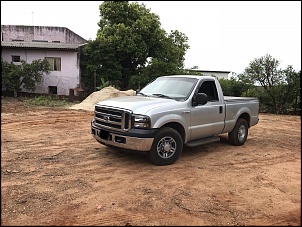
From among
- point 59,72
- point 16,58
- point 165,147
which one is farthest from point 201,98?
point 16,58

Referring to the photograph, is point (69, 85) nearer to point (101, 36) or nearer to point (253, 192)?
point (101, 36)

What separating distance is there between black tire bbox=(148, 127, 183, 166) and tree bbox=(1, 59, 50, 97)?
51.8 ft

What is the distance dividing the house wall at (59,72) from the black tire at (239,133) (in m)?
15.4

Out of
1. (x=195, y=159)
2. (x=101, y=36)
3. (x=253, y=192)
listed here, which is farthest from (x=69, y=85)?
(x=253, y=192)

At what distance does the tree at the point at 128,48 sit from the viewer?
20.7 metres

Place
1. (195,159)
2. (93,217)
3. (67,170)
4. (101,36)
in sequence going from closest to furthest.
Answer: (93,217), (67,170), (195,159), (101,36)

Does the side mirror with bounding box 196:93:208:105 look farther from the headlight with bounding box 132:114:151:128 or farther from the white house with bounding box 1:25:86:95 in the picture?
the white house with bounding box 1:25:86:95

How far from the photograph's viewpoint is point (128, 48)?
67.9ft

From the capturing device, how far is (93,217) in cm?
368

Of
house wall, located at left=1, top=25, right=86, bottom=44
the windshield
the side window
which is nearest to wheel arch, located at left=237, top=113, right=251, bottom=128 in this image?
the side window

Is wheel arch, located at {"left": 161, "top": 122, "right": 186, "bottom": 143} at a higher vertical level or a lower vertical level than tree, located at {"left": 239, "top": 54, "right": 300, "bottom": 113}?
lower

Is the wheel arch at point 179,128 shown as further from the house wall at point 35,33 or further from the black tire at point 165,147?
the house wall at point 35,33

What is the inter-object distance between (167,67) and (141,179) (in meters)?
16.1

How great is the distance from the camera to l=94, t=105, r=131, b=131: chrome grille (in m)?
5.51
